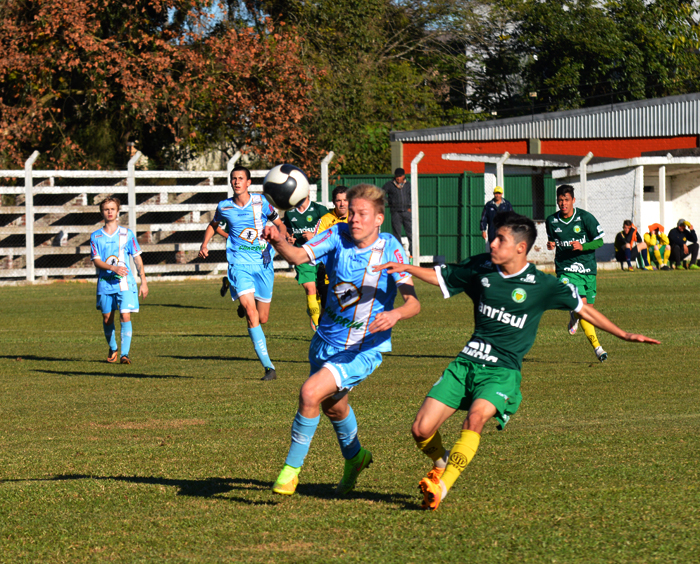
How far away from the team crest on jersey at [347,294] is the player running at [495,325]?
0.29m

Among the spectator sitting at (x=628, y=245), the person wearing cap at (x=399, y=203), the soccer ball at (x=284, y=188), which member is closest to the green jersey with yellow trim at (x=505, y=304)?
the soccer ball at (x=284, y=188)

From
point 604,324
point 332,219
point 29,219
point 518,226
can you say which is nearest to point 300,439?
point 518,226

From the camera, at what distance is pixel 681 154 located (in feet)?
104

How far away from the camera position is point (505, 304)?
5.46 m

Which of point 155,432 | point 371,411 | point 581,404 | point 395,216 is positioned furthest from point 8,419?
point 395,216

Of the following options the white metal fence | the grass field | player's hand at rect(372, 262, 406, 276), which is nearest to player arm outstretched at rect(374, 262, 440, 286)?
player's hand at rect(372, 262, 406, 276)

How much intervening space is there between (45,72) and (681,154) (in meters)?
19.6

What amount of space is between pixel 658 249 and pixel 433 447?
81.8ft

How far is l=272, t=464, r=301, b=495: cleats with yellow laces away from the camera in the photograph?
5348mm

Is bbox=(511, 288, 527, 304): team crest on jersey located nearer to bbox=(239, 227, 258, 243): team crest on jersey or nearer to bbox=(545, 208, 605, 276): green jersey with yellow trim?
bbox=(239, 227, 258, 243): team crest on jersey

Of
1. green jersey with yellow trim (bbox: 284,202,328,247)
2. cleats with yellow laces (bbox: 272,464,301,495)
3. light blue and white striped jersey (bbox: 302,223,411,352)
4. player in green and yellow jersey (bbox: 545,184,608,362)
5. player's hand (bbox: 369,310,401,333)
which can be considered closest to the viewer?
player's hand (bbox: 369,310,401,333)

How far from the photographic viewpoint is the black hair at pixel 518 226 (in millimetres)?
5449

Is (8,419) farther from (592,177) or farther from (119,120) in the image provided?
(592,177)

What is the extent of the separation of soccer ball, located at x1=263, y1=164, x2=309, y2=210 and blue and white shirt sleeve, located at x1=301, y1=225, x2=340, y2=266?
109cm
